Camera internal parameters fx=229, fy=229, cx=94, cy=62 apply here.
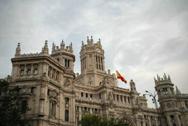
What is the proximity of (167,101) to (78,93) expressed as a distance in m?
33.3

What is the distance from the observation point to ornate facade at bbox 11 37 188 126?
49156 mm

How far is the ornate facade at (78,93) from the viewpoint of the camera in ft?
161

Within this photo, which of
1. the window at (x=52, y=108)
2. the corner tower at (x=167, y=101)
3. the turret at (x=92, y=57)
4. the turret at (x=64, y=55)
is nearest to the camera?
the window at (x=52, y=108)

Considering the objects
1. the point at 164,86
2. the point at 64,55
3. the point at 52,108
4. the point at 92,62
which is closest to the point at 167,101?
the point at 164,86

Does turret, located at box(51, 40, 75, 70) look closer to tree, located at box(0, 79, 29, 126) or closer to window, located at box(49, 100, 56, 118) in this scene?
window, located at box(49, 100, 56, 118)

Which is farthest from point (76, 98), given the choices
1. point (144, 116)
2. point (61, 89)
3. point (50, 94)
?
point (144, 116)

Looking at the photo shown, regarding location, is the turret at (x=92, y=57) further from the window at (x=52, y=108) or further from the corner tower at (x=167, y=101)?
the window at (x=52, y=108)

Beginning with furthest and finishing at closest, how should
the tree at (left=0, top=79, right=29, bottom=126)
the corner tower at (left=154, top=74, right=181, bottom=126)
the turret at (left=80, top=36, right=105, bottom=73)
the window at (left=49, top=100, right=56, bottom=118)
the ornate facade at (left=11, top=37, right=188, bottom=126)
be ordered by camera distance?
1. the turret at (left=80, top=36, right=105, bottom=73)
2. the corner tower at (left=154, top=74, right=181, bottom=126)
3. the window at (left=49, top=100, right=56, bottom=118)
4. the ornate facade at (left=11, top=37, right=188, bottom=126)
5. the tree at (left=0, top=79, right=29, bottom=126)

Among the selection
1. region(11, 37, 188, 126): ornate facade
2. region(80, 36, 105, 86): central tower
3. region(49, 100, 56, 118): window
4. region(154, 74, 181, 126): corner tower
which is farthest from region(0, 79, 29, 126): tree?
region(154, 74, 181, 126): corner tower

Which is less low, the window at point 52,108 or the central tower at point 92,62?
the central tower at point 92,62

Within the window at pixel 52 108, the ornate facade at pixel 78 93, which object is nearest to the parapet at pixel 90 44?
the ornate facade at pixel 78 93

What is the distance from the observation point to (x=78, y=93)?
2598 inches

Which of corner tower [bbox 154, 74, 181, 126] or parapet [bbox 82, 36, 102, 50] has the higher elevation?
parapet [bbox 82, 36, 102, 50]

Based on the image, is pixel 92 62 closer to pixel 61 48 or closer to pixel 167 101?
pixel 61 48
